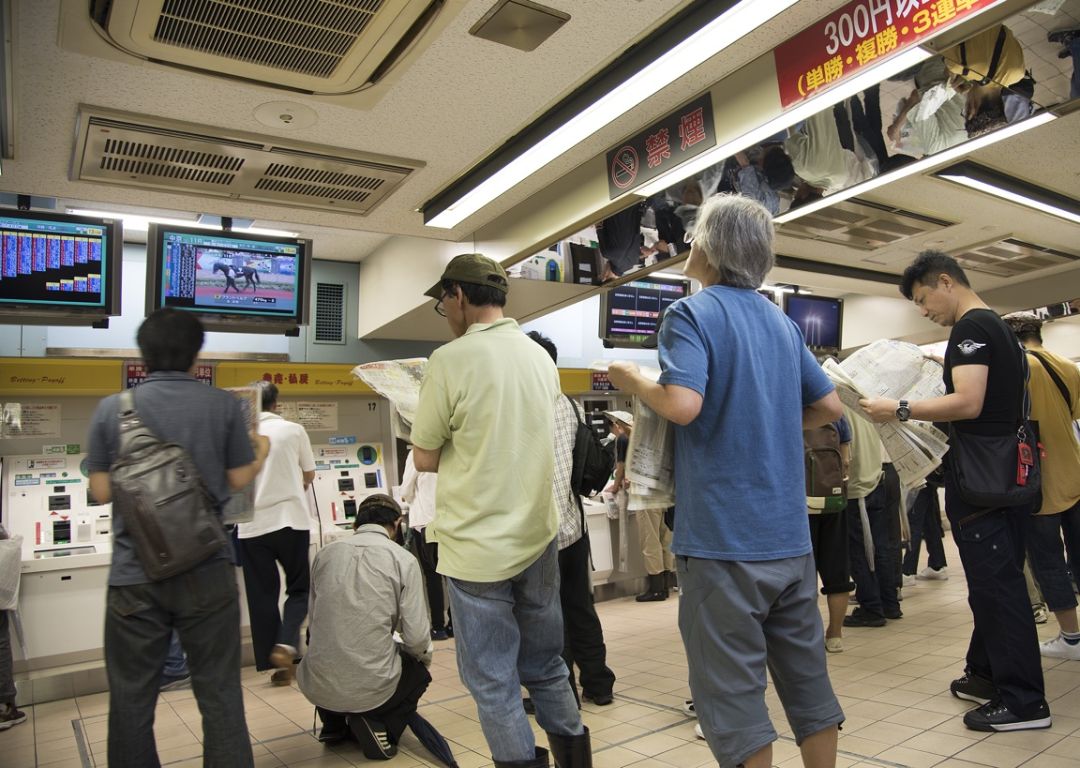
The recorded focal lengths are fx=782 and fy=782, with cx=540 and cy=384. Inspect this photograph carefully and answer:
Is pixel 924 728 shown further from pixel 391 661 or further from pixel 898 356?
pixel 391 661

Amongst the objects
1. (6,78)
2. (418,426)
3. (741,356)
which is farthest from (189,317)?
(741,356)

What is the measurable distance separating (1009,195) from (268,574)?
5.18 metres

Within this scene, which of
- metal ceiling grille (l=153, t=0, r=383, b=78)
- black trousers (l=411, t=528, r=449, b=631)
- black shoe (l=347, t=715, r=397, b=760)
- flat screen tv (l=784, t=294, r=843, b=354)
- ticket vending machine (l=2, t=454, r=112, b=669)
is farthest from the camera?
flat screen tv (l=784, t=294, r=843, b=354)

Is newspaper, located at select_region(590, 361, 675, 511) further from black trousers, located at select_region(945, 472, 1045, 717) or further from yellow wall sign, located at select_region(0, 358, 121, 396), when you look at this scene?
yellow wall sign, located at select_region(0, 358, 121, 396)

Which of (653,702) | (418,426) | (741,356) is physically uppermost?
(741,356)

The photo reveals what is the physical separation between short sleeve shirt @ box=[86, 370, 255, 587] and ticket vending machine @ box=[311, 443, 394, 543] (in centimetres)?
359

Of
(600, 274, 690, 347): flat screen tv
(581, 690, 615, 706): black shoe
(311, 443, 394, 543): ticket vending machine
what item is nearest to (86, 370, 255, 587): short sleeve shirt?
(581, 690, 615, 706): black shoe

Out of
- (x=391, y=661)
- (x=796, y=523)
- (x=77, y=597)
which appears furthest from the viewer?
(x=77, y=597)

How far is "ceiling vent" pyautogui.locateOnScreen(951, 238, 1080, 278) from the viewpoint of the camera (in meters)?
6.35

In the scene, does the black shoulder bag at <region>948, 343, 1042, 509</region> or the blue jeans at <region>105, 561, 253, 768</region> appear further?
the black shoulder bag at <region>948, 343, 1042, 509</region>

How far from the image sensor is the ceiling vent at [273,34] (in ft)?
8.04

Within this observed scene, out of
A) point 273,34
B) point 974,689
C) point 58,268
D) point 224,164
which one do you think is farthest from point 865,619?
point 58,268

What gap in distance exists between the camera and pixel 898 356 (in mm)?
3346

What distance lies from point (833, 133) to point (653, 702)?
2879 mm
